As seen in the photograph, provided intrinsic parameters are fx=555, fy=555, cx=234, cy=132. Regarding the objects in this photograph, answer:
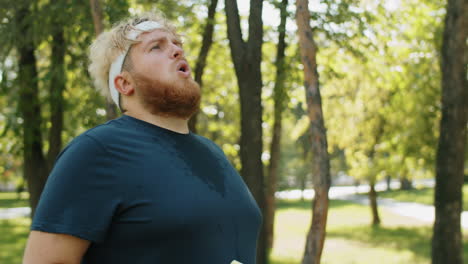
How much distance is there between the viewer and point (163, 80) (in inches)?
68.6

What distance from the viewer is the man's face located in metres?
1.74

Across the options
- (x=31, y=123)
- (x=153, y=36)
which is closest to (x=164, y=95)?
(x=153, y=36)

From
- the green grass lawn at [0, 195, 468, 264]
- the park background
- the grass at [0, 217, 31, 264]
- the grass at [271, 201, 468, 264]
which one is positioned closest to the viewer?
the park background

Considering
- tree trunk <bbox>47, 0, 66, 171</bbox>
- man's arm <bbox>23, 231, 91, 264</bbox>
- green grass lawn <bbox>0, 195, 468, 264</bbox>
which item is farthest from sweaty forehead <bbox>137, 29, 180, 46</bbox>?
green grass lawn <bbox>0, 195, 468, 264</bbox>

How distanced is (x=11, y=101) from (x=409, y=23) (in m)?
8.27

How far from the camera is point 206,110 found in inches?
498

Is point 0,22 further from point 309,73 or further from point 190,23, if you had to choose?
point 309,73

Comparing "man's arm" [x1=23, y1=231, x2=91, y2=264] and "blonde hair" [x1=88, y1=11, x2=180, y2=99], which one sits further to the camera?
"blonde hair" [x1=88, y1=11, x2=180, y2=99]

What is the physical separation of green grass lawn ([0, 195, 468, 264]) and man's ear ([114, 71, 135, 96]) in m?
10.6

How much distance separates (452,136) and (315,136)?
Answer: 2677 millimetres

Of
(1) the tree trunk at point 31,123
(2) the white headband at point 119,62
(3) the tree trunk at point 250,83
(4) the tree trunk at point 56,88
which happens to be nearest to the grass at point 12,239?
(1) the tree trunk at point 31,123

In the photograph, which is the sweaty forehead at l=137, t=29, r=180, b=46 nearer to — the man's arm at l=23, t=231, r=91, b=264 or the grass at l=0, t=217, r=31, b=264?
the man's arm at l=23, t=231, r=91, b=264

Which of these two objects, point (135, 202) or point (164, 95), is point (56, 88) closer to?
point (164, 95)

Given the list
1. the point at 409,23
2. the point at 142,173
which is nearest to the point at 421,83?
the point at 409,23
